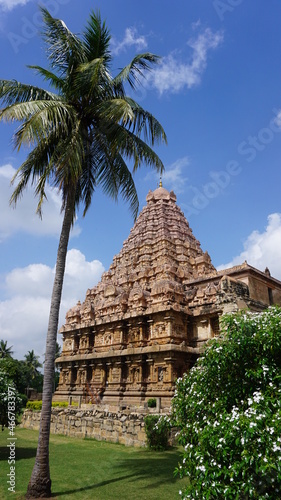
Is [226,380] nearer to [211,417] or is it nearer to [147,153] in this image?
[211,417]

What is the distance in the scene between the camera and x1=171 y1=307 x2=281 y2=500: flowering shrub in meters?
4.46

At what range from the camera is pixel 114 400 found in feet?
85.1

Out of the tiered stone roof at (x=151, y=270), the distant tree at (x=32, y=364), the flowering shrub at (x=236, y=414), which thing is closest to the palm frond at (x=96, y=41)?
the flowering shrub at (x=236, y=414)

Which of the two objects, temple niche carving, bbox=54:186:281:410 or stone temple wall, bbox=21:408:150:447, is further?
temple niche carving, bbox=54:186:281:410

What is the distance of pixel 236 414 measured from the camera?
4926 mm

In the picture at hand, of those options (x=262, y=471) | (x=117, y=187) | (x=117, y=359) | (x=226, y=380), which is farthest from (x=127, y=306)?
(x=262, y=471)

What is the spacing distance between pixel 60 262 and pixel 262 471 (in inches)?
276

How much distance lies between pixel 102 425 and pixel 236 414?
1252cm

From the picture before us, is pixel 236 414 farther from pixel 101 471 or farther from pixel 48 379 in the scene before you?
pixel 101 471

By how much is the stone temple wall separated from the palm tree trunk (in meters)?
6.62

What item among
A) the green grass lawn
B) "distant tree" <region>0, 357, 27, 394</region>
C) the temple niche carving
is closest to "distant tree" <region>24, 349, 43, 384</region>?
"distant tree" <region>0, 357, 27, 394</region>

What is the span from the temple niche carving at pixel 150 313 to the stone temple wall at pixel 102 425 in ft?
16.9

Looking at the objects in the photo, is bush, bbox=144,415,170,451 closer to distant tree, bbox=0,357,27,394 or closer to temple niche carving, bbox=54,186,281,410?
distant tree, bbox=0,357,27,394

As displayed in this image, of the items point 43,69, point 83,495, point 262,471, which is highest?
point 43,69
